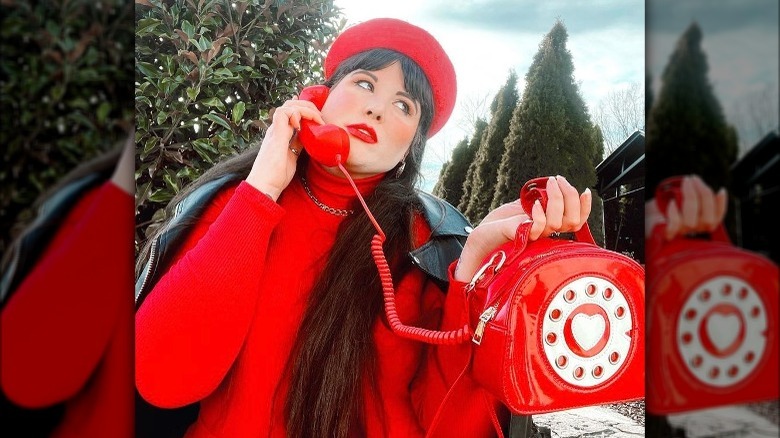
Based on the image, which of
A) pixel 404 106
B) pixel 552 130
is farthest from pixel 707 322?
pixel 404 106

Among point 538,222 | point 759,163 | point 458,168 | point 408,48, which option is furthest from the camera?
point 458,168

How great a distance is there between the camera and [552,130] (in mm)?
1583

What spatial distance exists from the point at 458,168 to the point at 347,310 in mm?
429

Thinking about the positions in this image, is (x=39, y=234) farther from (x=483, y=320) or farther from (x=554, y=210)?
(x=554, y=210)

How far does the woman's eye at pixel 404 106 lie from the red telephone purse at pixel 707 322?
55 centimetres

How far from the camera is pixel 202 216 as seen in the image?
154cm

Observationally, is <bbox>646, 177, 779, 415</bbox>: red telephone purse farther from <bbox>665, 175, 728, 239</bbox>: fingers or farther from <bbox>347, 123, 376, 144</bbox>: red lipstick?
<bbox>347, 123, 376, 144</bbox>: red lipstick

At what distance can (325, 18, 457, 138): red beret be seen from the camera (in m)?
1.53

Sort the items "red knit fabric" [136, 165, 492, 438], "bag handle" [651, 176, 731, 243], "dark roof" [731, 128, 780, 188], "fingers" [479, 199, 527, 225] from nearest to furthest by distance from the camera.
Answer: "dark roof" [731, 128, 780, 188] < "bag handle" [651, 176, 731, 243] < "red knit fabric" [136, 165, 492, 438] < "fingers" [479, 199, 527, 225]

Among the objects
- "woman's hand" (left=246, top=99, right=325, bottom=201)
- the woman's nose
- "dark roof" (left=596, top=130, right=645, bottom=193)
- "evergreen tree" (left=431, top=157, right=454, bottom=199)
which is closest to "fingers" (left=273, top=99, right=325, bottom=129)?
"woman's hand" (left=246, top=99, right=325, bottom=201)

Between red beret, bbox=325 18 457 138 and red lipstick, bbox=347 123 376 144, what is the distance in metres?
0.15

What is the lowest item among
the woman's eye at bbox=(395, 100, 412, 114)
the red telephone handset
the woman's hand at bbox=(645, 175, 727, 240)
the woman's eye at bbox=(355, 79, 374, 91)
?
the woman's hand at bbox=(645, 175, 727, 240)

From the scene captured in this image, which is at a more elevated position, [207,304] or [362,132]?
[362,132]

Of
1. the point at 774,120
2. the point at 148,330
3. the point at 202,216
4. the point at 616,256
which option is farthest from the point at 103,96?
the point at 774,120
